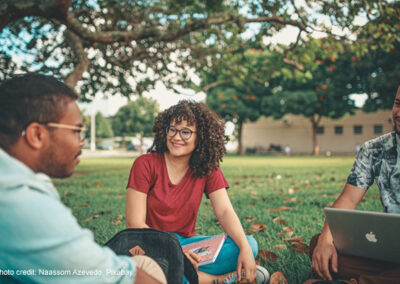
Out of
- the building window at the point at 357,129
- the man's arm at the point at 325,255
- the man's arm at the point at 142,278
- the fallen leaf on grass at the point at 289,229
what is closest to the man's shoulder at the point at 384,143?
the man's arm at the point at 325,255

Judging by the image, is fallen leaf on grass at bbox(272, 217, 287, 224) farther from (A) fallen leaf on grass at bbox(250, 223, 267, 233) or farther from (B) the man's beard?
(B) the man's beard

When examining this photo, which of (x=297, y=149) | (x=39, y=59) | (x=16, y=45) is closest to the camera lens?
(x=16, y=45)

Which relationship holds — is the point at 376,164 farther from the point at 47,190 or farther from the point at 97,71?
the point at 97,71

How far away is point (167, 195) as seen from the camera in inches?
105

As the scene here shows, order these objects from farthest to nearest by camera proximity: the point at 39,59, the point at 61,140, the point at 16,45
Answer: the point at 39,59
the point at 16,45
the point at 61,140

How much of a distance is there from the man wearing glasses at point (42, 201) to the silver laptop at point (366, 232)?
1.27 metres

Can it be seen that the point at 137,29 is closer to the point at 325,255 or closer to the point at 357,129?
the point at 325,255

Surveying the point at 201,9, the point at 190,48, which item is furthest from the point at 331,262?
the point at 190,48

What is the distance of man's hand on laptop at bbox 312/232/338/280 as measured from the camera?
2.42 metres

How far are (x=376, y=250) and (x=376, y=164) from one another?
0.67 m

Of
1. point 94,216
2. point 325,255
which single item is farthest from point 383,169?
point 94,216

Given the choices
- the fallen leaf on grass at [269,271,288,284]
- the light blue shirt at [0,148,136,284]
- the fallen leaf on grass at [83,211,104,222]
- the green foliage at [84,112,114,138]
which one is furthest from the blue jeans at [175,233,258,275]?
the green foliage at [84,112,114,138]

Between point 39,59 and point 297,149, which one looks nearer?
point 39,59

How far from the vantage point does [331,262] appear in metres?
2.45
